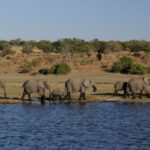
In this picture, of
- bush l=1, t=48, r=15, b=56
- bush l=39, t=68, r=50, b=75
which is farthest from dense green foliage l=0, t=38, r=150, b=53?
bush l=39, t=68, r=50, b=75

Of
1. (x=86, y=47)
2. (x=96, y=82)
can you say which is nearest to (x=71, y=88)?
(x=96, y=82)

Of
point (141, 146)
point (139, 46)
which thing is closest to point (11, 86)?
point (141, 146)

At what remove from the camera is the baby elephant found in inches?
1437

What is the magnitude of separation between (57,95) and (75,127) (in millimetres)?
11555

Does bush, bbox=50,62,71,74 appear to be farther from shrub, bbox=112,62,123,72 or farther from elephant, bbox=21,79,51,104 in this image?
elephant, bbox=21,79,51,104

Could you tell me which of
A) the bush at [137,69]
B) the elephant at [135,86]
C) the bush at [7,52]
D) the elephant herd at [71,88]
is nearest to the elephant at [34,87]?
the elephant herd at [71,88]

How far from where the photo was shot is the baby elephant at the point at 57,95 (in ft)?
120

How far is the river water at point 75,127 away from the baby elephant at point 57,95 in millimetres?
2437

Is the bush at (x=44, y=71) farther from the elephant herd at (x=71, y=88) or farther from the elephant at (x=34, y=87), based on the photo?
the elephant at (x=34, y=87)

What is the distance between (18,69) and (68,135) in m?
41.5

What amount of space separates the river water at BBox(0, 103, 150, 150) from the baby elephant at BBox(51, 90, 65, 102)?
244cm

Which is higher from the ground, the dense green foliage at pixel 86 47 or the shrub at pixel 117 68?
the dense green foliage at pixel 86 47

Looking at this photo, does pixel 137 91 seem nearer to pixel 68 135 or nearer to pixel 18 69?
pixel 68 135

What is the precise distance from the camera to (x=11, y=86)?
147ft
